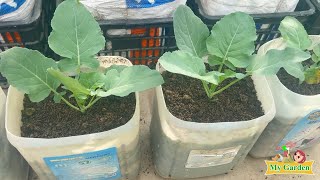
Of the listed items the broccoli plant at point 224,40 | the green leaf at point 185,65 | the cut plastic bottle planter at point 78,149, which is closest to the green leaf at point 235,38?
the broccoli plant at point 224,40

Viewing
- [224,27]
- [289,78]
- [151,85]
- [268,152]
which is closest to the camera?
[151,85]

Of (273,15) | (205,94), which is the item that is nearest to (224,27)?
(205,94)

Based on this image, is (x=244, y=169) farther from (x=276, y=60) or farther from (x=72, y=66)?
(x=72, y=66)

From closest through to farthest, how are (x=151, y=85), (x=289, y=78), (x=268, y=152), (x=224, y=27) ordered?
(x=151, y=85) < (x=224, y=27) < (x=289, y=78) < (x=268, y=152)

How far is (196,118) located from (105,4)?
0.36m

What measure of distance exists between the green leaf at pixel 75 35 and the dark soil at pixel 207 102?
197 mm

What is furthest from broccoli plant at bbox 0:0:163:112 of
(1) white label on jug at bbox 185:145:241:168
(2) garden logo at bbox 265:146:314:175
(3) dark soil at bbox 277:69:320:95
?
(2) garden logo at bbox 265:146:314:175

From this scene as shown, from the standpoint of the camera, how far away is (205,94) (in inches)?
31.4

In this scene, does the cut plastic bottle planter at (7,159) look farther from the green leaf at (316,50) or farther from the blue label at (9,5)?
the green leaf at (316,50)

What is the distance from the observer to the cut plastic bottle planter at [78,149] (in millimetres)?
665

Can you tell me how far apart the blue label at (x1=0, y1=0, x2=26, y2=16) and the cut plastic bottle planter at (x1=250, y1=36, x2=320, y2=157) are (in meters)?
0.60

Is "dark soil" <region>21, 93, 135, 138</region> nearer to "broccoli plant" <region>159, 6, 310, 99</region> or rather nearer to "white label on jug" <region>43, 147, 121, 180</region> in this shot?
"white label on jug" <region>43, 147, 121, 180</region>

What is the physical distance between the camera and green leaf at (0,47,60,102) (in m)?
0.62

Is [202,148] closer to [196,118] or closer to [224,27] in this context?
[196,118]
